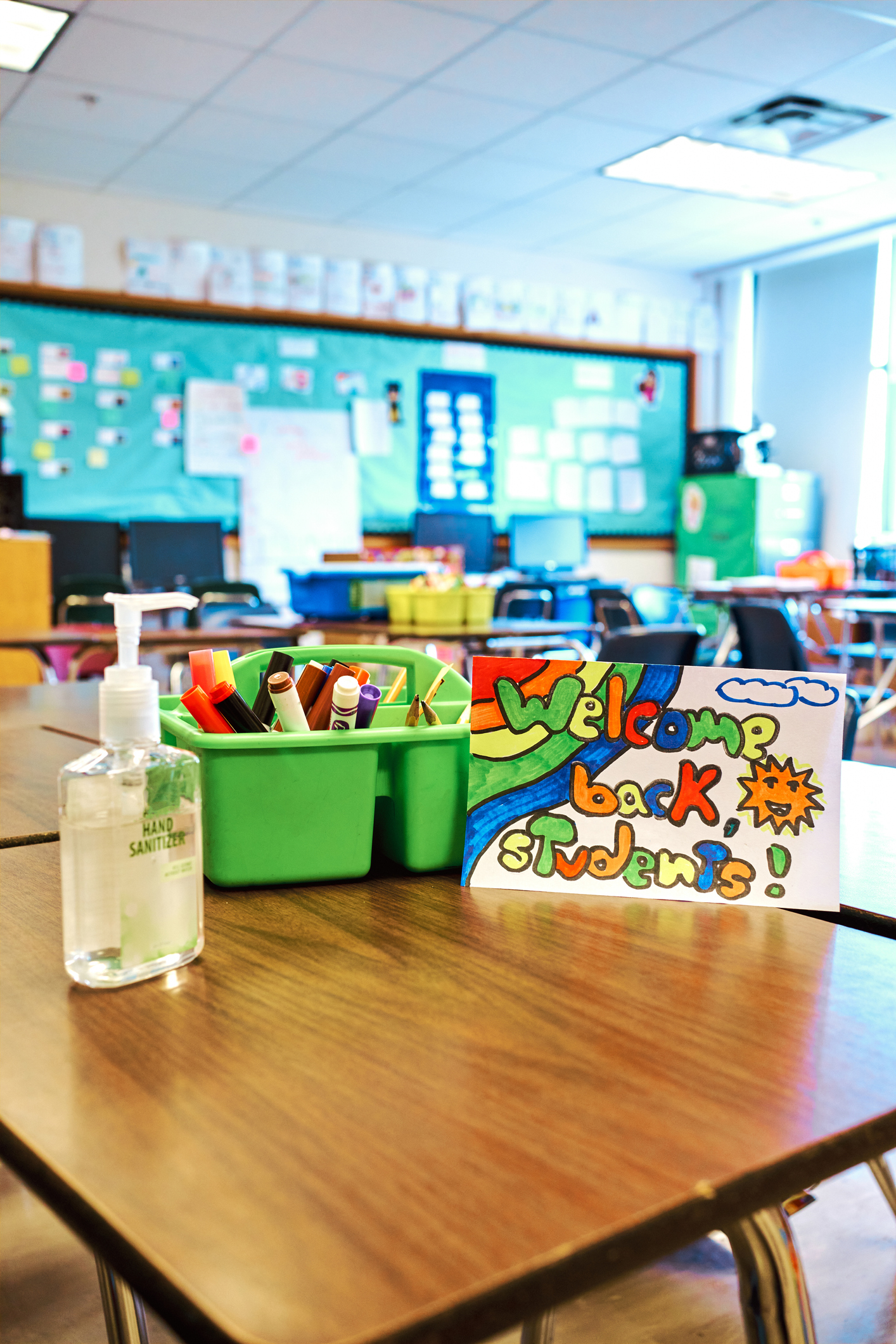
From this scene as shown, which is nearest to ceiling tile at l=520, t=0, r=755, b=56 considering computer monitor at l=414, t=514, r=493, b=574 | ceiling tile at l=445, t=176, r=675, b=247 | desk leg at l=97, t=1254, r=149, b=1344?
ceiling tile at l=445, t=176, r=675, b=247

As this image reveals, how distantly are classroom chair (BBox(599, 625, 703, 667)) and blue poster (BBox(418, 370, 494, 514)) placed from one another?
4880 mm

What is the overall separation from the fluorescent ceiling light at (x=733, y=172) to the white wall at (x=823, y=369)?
1.51 m

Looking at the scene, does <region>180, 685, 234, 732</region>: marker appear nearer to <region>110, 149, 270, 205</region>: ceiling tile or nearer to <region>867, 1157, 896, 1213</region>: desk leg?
<region>867, 1157, 896, 1213</region>: desk leg

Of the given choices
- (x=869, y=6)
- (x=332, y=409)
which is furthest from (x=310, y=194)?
(x=869, y=6)

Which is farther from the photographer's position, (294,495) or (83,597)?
(294,495)

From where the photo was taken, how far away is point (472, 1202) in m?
0.37

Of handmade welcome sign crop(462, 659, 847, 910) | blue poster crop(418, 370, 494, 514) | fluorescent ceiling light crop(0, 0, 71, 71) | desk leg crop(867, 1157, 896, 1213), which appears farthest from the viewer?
blue poster crop(418, 370, 494, 514)

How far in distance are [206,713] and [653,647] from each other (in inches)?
62.1

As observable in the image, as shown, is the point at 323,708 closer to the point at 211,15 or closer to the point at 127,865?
the point at 127,865

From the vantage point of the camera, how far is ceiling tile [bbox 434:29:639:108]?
425 cm

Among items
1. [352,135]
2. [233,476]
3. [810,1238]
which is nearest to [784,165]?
[352,135]

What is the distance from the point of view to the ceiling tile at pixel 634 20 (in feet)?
12.9

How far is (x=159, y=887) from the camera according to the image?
56 cm

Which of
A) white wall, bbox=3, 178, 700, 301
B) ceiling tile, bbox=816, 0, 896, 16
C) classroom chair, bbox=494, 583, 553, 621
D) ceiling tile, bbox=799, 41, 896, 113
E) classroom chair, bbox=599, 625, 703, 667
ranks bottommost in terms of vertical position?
classroom chair, bbox=494, 583, 553, 621
